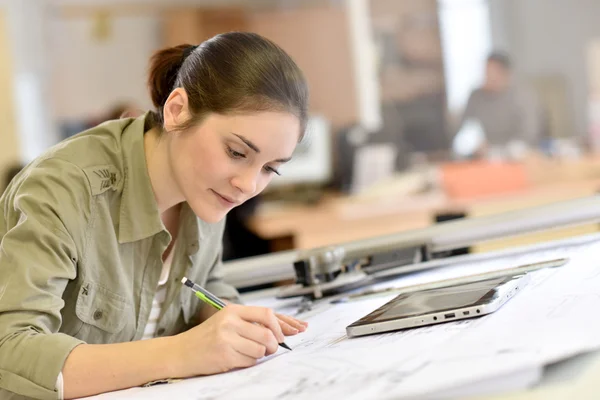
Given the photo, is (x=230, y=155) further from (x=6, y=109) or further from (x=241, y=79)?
(x=6, y=109)

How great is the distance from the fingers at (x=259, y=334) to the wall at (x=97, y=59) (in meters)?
4.96

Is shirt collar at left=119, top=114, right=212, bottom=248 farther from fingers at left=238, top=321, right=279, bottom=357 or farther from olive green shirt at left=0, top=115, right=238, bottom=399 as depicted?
fingers at left=238, top=321, right=279, bottom=357

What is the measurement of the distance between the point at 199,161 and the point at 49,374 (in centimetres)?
33

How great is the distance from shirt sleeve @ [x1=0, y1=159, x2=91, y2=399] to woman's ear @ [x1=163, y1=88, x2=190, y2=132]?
14 cm

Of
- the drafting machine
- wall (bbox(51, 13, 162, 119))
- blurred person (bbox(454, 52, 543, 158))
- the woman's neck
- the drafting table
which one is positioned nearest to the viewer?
the drafting table

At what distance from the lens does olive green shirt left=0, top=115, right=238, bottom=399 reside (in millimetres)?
915

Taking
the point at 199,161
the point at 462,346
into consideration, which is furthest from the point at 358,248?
the point at 462,346

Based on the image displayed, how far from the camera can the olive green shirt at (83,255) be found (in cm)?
92

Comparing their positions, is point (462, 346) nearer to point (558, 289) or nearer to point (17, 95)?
point (558, 289)

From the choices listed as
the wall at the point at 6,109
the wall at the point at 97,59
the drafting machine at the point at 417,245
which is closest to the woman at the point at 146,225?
the drafting machine at the point at 417,245

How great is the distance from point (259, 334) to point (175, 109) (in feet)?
1.19

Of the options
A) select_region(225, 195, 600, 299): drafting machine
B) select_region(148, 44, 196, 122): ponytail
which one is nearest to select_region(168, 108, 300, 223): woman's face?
select_region(148, 44, 196, 122): ponytail

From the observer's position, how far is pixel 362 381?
29.5 inches

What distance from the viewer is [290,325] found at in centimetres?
107
